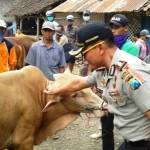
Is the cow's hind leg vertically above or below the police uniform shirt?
below

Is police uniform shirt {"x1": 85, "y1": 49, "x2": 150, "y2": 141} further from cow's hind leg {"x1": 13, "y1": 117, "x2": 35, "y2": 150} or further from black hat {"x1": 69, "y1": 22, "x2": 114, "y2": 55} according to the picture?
cow's hind leg {"x1": 13, "y1": 117, "x2": 35, "y2": 150}

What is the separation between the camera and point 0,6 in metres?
41.6

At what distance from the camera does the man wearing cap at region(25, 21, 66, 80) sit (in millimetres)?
7785

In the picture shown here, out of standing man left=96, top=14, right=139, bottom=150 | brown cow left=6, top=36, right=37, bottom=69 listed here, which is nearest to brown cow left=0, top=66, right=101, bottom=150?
standing man left=96, top=14, right=139, bottom=150

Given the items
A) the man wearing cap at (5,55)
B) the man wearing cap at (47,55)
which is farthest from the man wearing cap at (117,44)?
the man wearing cap at (5,55)

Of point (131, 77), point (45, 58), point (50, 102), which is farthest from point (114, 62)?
point (45, 58)

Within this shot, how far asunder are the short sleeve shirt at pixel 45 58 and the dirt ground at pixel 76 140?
1.10m

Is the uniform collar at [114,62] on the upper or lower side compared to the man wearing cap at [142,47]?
upper

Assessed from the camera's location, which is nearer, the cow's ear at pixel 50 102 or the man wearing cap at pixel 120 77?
the man wearing cap at pixel 120 77

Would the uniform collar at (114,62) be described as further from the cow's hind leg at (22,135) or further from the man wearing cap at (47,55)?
the man wearing cap at (47,55)

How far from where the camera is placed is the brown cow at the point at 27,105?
18.9ft

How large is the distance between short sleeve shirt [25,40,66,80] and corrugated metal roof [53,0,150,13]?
37.2 feet

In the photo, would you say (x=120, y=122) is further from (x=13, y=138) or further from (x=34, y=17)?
(x=34, y=17)

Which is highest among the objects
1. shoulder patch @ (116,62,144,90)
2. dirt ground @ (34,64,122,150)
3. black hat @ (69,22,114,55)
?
black hat @ (69,22,114,55)
